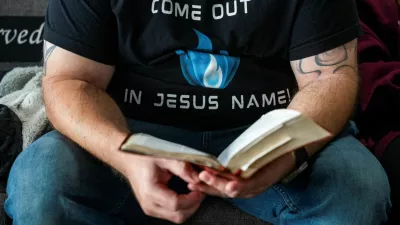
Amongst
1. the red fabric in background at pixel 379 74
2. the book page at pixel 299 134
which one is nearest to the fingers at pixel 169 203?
the book page at pixel 299 134

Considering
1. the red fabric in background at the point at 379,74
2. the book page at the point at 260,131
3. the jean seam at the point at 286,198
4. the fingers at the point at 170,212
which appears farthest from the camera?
the red fabric in background at the point at 379,74

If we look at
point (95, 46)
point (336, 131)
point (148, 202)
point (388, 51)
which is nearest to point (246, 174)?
point (148, 202)

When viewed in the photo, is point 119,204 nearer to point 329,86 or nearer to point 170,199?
point 170,199

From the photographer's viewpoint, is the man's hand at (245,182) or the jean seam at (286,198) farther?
the jean seam at (286,198)

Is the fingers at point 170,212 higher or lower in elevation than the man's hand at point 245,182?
lower

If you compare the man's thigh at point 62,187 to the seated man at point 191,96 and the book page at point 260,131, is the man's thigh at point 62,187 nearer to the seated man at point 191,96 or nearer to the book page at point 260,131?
the seated man at point 191,96

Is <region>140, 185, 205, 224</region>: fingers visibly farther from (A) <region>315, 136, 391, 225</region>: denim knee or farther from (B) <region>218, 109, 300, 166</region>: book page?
(A) <region>315, 136, 391, 225</region>: denim knee

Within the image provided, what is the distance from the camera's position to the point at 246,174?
661 millimetres

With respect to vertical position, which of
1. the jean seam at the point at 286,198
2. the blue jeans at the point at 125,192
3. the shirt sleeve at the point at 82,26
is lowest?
the jean seam at the point at 286,198

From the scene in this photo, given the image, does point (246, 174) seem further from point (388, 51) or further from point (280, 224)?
point (388, 51)

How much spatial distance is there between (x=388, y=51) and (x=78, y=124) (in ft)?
2.54

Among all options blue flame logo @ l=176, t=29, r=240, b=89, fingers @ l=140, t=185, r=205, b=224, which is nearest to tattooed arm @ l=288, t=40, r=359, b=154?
blue flame logo @ l=176, t=29, r=240, b=89

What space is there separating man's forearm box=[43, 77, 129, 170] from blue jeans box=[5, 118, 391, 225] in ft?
0.10

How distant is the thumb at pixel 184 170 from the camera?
68 centimetres
